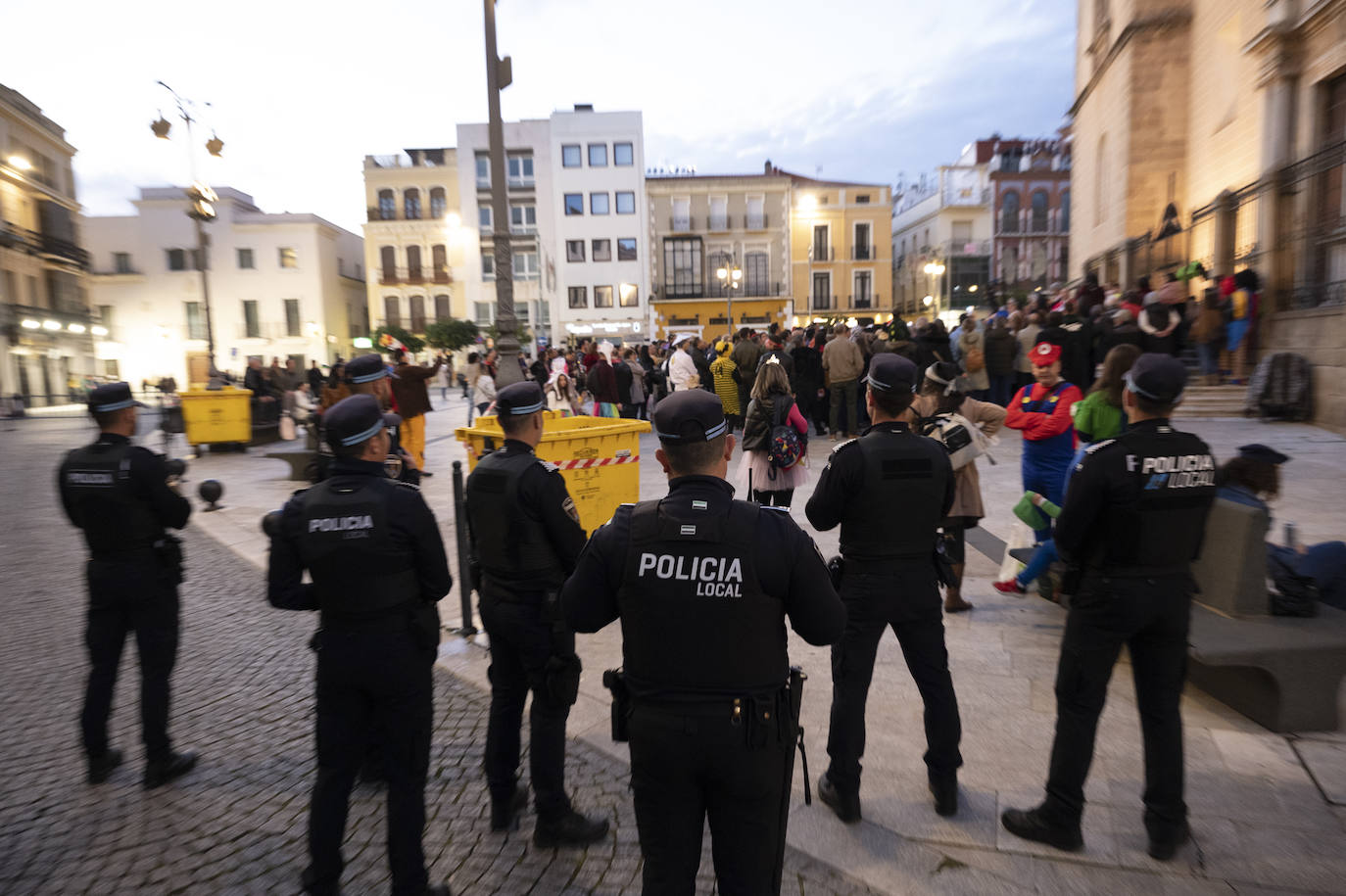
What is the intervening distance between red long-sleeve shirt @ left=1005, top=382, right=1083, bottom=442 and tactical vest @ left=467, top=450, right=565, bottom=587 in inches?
138

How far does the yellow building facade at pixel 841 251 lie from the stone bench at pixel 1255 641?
44.8 metres

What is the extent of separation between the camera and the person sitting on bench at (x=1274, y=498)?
13.4 feet

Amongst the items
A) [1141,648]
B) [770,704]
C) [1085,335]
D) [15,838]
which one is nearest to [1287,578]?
[1141,648]

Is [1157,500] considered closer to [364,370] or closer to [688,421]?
[688,421]

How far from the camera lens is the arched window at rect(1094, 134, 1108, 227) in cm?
2223

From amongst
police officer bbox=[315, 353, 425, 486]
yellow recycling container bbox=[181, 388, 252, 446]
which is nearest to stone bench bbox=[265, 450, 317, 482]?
police officer bbox=[315, 353, 425, 486]

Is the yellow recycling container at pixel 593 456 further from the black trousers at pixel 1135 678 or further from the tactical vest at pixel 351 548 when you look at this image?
the black trousers at pixel 1135 678

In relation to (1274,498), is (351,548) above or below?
above

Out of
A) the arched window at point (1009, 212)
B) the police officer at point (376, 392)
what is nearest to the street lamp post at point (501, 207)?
the police officer at point (376, 392)

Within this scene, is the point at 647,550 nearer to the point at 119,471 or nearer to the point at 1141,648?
the point at 1141,648

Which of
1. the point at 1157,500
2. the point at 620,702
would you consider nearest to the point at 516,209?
the point at 1157,500

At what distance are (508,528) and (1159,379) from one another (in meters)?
2.56

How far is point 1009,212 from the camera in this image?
4831 cm

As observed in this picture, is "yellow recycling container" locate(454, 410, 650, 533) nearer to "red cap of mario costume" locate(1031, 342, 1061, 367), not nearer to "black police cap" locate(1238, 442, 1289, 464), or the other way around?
"red cap of mario costume" locate(1031, 342, 1061, 367)
